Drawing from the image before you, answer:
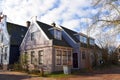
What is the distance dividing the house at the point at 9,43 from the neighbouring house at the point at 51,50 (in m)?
1.72

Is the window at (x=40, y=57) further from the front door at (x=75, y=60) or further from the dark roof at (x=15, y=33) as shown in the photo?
the dark roof at (x=15, y=33)

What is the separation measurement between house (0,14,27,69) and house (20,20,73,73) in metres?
1.69

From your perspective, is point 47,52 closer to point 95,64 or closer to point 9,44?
point 9,44

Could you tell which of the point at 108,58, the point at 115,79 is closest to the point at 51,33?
the point at 115,79

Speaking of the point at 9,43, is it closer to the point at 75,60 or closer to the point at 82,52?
the point at 75,60

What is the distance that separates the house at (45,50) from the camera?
26.3 m

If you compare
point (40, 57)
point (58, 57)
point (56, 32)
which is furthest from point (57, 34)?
point (40, 57)

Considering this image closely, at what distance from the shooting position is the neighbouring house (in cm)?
2649

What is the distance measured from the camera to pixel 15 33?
3434cm

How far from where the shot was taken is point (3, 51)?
33719mm

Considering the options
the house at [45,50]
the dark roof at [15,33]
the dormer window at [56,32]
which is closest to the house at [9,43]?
the dark roof at [15,33]

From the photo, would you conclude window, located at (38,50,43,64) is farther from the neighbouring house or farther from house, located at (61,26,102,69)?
house, located at (61,26,102,69)

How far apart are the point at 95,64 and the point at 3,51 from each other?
16988 millimetres

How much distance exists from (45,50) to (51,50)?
51.6 inches
